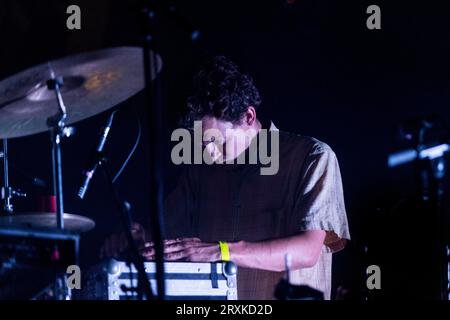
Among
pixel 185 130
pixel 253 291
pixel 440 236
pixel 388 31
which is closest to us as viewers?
pixel 440 236

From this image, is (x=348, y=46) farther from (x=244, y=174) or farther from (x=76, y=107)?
(x=76, y=107)

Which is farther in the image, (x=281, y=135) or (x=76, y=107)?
(x=281, y=135)

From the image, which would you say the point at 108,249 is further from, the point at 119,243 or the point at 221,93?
the point at 221,93

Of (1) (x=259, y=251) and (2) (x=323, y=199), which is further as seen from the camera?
(2) (x=323, y=199)

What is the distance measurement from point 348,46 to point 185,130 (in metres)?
1.06

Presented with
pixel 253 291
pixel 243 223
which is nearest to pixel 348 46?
pixel 243 223

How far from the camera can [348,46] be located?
3.89 meters

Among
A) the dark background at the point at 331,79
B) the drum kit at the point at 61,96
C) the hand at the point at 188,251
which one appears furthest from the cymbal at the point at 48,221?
the dark background at the point at 331,79

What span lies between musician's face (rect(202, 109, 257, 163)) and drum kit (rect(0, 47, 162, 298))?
821 mm

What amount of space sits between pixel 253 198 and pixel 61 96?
3.63 ft

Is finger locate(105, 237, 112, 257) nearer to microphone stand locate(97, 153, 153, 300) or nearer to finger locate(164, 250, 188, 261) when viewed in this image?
finger locate(164, 250, 188, 261)

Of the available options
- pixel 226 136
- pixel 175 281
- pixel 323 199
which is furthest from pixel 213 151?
pixel 175 281

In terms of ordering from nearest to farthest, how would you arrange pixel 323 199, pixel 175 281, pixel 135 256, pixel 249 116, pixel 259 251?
pixel 135 256 < pixel 175 281 < pixel 259 251 < pixel 323 199 < pixel 249 116

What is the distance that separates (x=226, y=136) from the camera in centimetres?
330
